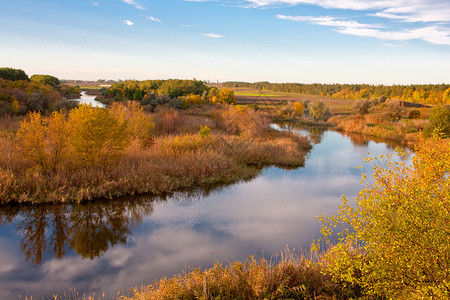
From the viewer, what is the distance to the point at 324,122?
54.7 metres

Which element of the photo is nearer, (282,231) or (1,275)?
(1,275)

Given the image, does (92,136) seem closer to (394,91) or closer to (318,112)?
(318,112)

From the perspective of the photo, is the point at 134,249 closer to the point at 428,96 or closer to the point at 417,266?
the point at 417,266

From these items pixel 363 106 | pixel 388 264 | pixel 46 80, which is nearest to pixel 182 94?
pixel 363 106

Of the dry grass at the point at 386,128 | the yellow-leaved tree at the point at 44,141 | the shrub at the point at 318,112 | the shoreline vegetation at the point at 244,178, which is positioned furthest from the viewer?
the shrub at the point at 318,112

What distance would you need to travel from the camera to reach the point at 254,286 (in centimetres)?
711

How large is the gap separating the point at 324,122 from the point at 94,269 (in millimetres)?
51845

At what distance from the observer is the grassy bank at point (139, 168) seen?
14023 mm

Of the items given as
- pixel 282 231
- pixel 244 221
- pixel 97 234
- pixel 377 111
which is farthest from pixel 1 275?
pixel 377 111

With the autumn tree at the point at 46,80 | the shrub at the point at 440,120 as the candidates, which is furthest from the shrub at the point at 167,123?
the autumn tree at the point at 46,80

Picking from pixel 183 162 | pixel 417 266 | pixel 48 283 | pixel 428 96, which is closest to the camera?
pixel 417 266

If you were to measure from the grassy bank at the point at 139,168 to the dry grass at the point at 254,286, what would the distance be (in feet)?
29.0

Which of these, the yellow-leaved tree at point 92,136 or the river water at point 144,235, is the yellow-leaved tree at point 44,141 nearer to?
the yellow-leaved tree at point 92,136

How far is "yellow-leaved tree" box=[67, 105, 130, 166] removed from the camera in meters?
15.0
